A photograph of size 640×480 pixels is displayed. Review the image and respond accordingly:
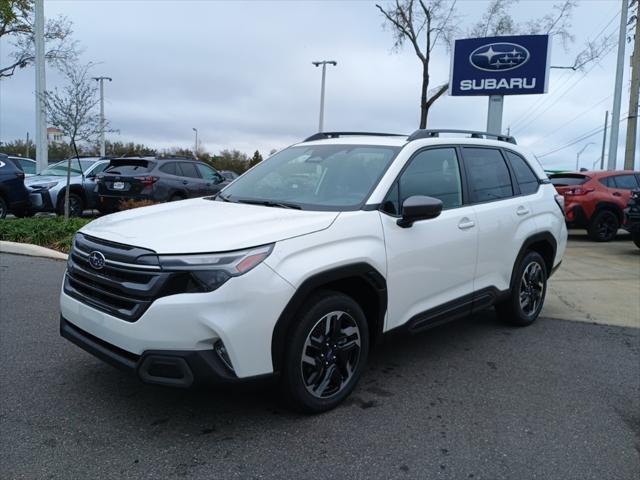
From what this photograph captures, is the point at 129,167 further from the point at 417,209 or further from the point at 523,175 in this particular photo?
the point at 417,209

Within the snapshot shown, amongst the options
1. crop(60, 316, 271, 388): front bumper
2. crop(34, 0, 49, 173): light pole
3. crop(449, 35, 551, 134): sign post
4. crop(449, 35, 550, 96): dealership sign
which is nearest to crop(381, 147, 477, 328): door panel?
crop(60, 316, 271, 388): front bumper

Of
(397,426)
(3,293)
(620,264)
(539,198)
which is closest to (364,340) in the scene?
(397,426)

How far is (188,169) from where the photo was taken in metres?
12.6

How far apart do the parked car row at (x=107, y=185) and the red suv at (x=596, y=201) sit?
27.1 ft

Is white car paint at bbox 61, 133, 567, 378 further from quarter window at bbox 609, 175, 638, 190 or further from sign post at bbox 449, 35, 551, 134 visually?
sign post at bbox 449, 35, 551, 134

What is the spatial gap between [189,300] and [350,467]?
3.93ft

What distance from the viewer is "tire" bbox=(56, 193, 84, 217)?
39.2 ft

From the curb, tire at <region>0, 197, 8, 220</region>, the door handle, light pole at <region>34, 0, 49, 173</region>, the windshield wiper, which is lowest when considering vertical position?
the curb

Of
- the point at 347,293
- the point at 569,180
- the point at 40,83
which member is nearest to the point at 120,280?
the point at 347,293

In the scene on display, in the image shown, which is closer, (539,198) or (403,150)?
(403,150)

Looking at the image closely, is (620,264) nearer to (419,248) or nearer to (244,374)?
(419,248)

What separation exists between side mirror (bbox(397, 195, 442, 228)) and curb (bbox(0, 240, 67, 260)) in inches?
247

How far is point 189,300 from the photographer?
107 inches

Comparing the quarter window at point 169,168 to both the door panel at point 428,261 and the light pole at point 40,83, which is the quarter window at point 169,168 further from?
the door panel at point 428,261
